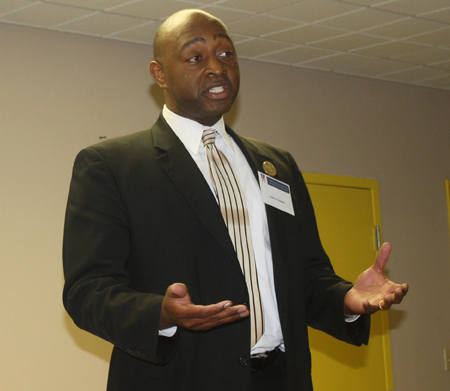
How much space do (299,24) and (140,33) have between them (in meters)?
1.03

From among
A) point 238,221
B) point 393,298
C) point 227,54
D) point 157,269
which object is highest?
point 227,54

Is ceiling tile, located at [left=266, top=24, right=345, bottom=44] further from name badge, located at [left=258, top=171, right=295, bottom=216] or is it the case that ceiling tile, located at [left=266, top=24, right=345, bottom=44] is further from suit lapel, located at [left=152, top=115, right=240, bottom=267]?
suit lapel, located at [left=152, top=115, right=240, bottom=267]

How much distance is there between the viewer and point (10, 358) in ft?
12.3

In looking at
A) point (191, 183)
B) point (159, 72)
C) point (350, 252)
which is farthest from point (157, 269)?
point (350, 252)

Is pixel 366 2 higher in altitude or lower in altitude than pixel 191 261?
higher

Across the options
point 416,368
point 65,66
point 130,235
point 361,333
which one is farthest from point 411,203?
point 130,235

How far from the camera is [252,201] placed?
1.74 metres

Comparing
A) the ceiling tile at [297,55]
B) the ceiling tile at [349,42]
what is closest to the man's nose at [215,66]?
the ceiling tile at [349,42]

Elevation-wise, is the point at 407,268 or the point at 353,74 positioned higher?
the point at 353,74

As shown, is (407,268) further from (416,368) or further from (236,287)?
(236,287)

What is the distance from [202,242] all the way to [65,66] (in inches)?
113

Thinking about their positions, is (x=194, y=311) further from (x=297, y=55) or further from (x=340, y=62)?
(x=340, y=62)

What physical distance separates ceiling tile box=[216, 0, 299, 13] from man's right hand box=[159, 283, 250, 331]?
9.26ft

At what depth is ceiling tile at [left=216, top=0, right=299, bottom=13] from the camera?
380 cm
